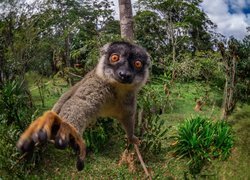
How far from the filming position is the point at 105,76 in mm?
3045

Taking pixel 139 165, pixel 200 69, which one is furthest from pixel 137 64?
pixel 200 69

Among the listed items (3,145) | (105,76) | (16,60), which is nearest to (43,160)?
(3,145)

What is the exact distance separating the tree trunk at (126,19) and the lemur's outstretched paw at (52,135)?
410cm

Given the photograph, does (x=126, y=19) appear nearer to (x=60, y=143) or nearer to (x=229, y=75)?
(x=60, y=143)

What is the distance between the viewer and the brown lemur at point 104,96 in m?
2.31

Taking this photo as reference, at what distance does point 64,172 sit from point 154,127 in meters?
2.28

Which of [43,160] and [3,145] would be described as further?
[43,160]

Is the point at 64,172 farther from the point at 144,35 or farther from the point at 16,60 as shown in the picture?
the point at 144,35

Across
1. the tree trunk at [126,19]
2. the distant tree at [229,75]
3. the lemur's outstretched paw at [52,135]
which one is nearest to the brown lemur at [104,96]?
the lemur's outstretched paw at [52,135]

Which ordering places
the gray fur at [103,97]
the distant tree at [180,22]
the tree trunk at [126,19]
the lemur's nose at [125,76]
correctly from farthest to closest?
1. the distant tree at [180,22]
2. the tree trunk at [126,19]
3. the lemur's nose at [125,76]
4. the gray fur at [103,97]

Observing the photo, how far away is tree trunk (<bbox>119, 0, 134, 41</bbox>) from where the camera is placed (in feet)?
20.7

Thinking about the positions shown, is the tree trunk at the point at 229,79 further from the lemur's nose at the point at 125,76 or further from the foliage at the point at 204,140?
the lemur's nose at the point at 125,76

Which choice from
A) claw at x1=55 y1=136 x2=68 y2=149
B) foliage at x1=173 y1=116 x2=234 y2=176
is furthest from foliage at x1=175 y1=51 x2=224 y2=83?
claw at x1=55 y1=136 x2=68 y2=149

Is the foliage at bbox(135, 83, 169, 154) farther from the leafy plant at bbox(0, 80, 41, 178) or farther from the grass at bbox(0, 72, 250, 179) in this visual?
the leafy plant at bbox(0, 80, 41, 178)
